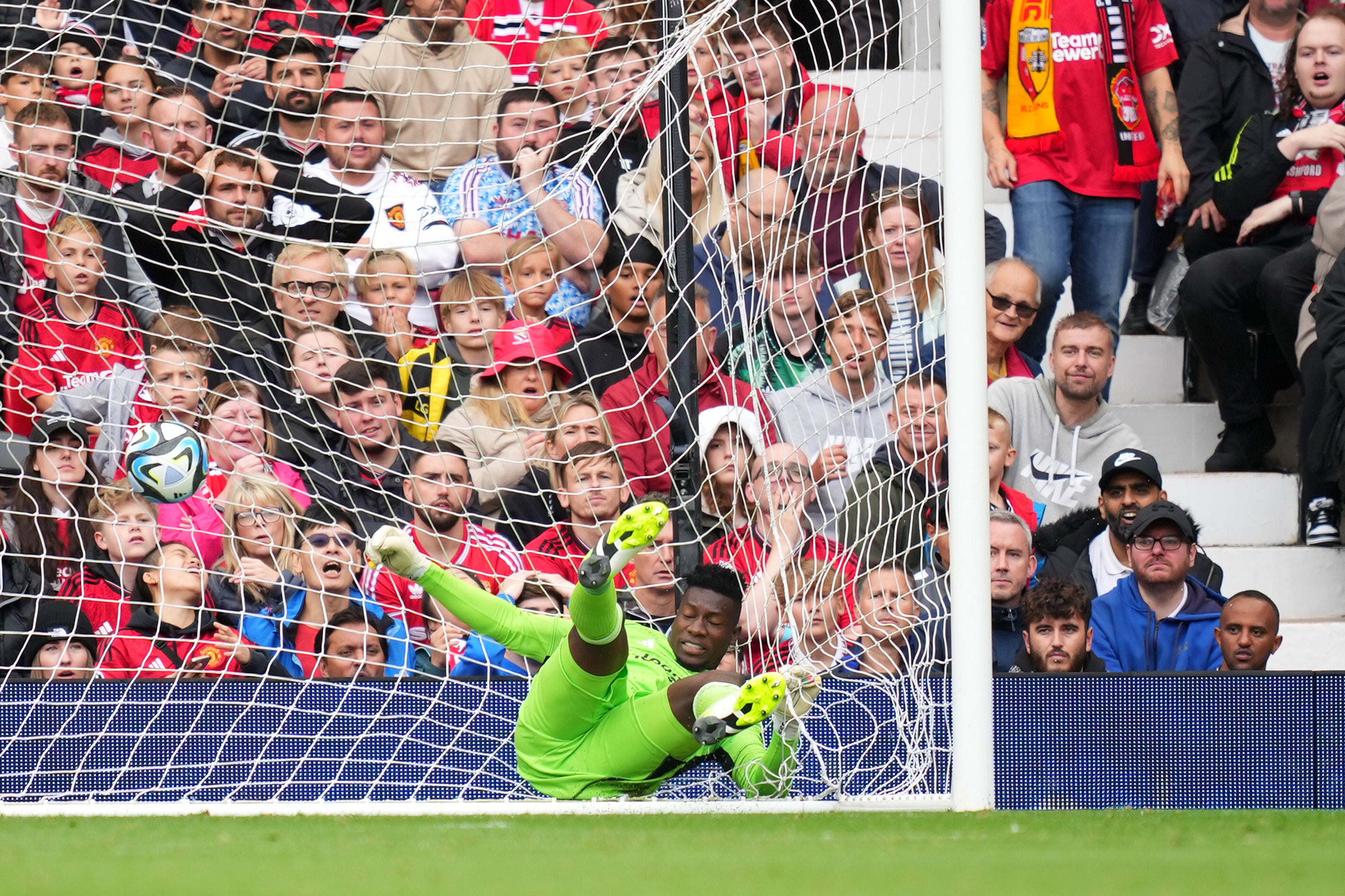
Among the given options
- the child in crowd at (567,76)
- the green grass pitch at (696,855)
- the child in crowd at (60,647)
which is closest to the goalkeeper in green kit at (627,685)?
the green grass pitch at (696,855)

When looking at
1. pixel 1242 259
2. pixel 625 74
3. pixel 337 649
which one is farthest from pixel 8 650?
pixel 1242 259

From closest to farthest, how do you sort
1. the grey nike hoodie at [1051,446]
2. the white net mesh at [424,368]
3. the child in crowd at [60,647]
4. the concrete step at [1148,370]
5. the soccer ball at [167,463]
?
the soccer ball at [167,463] → the white net mesh at [424,368] → the child in crowd at [60,647] → the grey nike hoodie at [1051,446] → the concrete step at [1148,370]

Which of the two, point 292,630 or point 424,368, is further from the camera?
point 424,368

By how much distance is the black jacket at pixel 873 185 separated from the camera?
4250mm

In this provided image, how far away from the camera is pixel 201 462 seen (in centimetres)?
381

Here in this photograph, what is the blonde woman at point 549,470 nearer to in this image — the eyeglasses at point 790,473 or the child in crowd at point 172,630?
the eyeglasses at point 790,473

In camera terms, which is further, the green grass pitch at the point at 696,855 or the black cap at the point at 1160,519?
the black cap at the point at 1160,519

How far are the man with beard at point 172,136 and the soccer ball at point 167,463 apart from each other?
113cm

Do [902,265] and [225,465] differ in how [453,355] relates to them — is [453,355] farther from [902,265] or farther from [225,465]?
[902,265]

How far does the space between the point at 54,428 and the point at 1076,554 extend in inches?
125

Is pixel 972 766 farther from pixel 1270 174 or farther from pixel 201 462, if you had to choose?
pixel 1270 174

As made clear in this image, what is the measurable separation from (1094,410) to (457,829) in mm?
2801

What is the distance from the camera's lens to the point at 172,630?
4.57m

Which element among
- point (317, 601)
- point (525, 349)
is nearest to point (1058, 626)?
point (525, 349)
